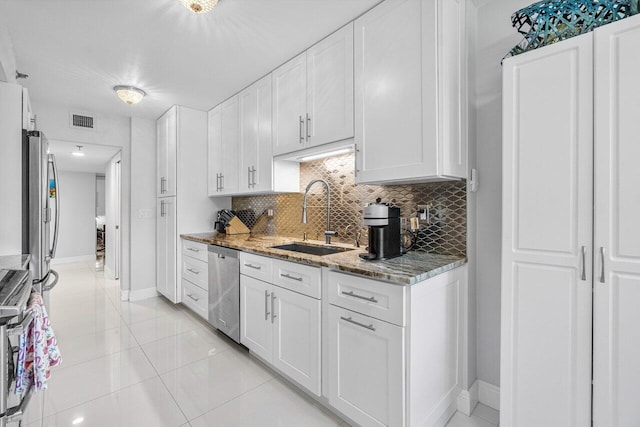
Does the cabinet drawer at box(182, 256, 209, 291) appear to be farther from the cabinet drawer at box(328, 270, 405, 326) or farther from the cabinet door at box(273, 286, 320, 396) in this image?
the cabinet drawer at box(328, 270, 405, 326)

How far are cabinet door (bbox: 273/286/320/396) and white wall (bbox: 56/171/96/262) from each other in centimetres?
720

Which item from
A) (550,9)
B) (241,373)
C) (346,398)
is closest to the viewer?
(550,9)

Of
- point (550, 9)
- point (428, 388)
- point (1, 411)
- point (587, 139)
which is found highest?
point (550, 9)

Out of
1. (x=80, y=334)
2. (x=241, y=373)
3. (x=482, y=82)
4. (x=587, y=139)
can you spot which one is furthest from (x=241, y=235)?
(x=587, y=139)

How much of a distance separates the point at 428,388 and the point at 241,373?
4.45 ft

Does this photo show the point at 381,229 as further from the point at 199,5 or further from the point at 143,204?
the point at 143,204

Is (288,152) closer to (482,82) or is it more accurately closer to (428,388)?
(482,82)

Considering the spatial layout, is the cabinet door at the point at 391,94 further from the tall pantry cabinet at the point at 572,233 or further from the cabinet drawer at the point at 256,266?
the cabinet drawer at the point at 256,266

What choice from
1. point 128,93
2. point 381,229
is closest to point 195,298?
point 128,93

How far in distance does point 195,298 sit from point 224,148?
1675 mm

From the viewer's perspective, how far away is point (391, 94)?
1.78 m

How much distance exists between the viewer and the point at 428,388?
1515 millimetres

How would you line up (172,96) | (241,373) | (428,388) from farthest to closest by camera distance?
(172,96) < (241,373) < (428,388)

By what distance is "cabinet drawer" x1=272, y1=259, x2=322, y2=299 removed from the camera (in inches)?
71.1
